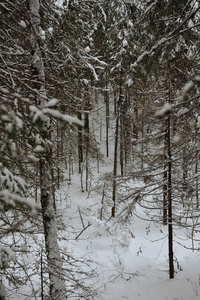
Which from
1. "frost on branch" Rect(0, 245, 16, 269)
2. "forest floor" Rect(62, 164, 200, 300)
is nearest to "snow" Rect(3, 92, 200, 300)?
"forest floor" Rect(62, 164, 200, 300)

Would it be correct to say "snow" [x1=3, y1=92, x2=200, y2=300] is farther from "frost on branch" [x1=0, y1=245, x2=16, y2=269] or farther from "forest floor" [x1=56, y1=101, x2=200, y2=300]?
"frost on branch" [x1=0, y1=245, x2=16, y2=269]

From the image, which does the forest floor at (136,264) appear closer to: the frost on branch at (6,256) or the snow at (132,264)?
the snow at (132,264)

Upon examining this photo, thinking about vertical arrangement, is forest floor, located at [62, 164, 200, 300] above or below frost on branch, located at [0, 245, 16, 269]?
above

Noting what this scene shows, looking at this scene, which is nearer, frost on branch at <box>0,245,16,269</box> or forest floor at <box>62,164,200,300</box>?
frost on branch at <box>0,245,16,269</box>

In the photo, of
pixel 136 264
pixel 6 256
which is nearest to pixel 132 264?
pixel 136 264

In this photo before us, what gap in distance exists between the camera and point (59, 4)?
4945mm

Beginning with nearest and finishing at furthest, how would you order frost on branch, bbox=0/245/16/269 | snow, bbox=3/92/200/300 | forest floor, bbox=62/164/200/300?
frost on branch, bbox=0/245/16/269, snow, bbox=3/92/200/300, forest floor, bbox=62/164/200/300

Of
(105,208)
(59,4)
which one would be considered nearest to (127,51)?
(59,4)

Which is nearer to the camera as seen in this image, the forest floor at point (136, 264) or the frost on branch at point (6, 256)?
the frost on branch at point (6, 256)

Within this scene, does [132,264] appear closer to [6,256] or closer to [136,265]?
[136,265]

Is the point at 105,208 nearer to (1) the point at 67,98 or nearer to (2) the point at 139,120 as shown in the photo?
(2) the point at 139,120

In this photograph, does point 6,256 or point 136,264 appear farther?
point 136,264

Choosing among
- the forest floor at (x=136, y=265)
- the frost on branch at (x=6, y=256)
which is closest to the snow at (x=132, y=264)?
the forest floor at (x=136, y=265)

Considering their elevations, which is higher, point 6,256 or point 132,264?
point 132,264
